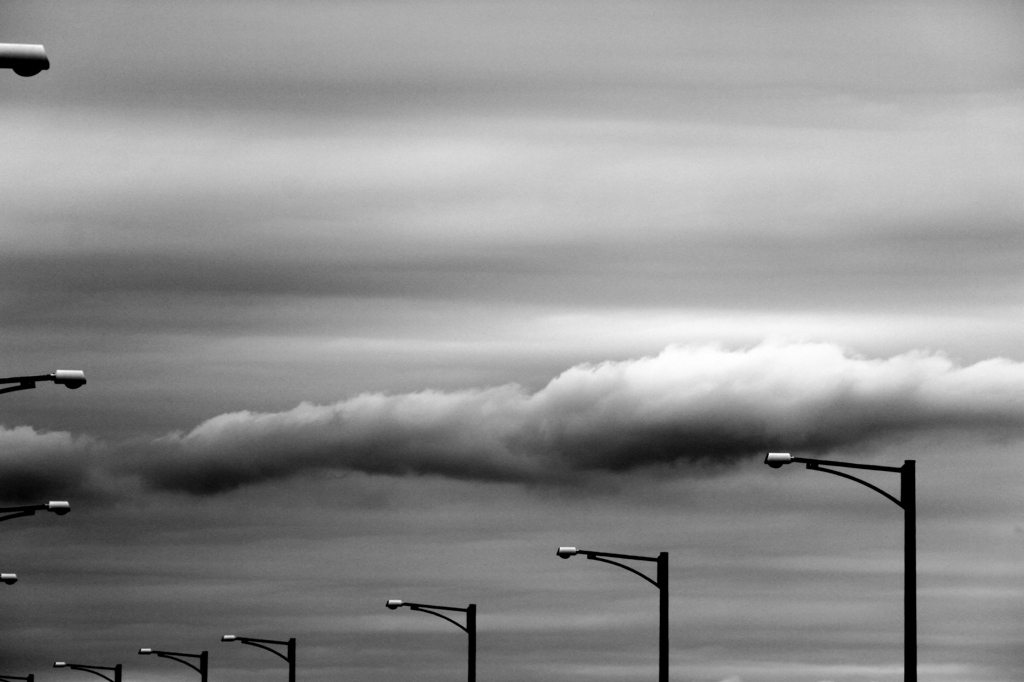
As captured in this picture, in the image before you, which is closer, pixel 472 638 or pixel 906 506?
pixel 906 506

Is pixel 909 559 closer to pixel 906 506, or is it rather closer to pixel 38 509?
pixel 906 506

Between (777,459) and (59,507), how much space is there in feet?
62.3

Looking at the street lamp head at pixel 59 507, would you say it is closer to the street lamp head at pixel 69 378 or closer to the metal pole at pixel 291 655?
the street lamp head at pixel 69 378

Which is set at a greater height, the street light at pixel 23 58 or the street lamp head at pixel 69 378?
the street light at pixel 23 58

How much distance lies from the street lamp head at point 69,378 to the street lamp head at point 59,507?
10433mm

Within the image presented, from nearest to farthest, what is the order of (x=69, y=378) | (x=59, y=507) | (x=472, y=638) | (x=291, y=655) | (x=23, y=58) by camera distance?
1. (x=23, y=58)
2. (x=69, y=378)
3. (x=59, y=507)
4. (x=472, y=638)
5. (x=291, y=655)

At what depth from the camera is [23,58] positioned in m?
24.6

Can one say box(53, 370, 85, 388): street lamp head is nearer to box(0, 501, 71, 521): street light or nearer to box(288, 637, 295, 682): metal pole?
box(0, 501, 71, 521): street light

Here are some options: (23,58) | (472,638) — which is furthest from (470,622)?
(23,58)

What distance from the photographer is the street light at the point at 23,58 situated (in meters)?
24.3

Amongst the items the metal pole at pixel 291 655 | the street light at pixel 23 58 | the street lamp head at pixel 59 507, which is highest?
the street light at pixel 23 58

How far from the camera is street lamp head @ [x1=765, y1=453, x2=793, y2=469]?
45.3 m

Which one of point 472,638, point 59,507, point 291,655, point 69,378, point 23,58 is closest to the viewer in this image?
point 23,58

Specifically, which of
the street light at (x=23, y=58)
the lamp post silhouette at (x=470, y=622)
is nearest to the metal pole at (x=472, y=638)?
the lamp post silhouette at (x=470, y=622)
